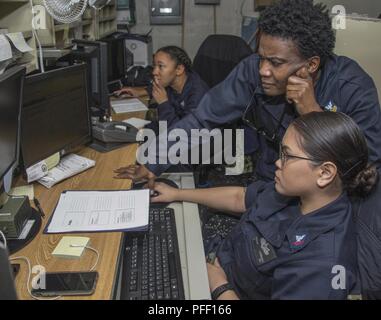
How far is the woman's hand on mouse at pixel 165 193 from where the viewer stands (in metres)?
1.38

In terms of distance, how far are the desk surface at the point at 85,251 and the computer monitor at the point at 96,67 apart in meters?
0.54

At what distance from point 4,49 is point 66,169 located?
0.47 m


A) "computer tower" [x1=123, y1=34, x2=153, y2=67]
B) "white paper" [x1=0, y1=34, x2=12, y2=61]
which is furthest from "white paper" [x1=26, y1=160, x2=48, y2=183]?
"computer tower" [x1=123, y1=34, x2=153, y2=67]

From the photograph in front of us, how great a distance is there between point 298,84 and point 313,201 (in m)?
0.48

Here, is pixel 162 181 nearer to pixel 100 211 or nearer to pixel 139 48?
pixel 100 211

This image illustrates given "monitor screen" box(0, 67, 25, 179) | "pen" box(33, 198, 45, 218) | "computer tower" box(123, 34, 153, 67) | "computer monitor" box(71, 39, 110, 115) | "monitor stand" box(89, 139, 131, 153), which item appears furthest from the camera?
"computer tower" box(123, 34, 153, 67)

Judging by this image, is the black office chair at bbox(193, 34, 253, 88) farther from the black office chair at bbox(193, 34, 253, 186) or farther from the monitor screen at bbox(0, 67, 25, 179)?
the monitor screen at bbox(0, 67, 25, 179)

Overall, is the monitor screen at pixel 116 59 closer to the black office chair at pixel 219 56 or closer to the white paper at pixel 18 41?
the black office chair at pixel 219 56

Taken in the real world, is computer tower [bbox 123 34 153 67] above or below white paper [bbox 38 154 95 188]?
above

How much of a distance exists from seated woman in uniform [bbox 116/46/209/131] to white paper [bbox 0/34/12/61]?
38.5 inches

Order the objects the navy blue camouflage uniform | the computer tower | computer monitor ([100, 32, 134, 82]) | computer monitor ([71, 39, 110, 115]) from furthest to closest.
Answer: the computer tower < computer monitor ([100, 32, 134, 82]) < computer monitor ([71, 39, 110, 115]) < the navy blue camouflage uniform

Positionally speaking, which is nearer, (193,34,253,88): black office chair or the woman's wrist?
the woman's wrist

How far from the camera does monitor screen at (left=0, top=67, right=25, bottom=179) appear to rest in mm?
1062

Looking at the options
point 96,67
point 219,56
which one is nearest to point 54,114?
point 96,67
